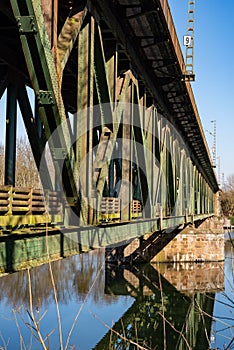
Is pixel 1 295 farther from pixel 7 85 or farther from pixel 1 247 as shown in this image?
pixel 1 247

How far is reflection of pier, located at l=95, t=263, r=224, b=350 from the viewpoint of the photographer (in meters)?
15.7

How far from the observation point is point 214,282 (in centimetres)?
2502

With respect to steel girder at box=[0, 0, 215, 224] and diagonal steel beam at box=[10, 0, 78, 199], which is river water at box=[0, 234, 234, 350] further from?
diagonal steel beam at box=[10, 0, 78, 199]

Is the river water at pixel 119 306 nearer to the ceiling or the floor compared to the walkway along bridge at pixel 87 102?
nearer to the floor

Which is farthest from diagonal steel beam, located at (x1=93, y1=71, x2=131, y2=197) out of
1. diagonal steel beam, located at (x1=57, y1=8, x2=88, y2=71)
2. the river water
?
the river water

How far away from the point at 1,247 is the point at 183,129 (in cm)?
1720

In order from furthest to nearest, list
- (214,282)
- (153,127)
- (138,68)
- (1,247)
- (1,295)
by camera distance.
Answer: (214,282), (1,295), (153,127), (138,68), (1,247)

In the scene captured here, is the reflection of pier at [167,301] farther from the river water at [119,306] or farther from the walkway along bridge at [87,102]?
the walkway along bridge at [87,102]

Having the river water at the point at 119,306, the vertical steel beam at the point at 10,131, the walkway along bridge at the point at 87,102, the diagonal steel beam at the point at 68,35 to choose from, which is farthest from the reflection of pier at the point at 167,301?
the diagonal steel beam at the point at 68,35

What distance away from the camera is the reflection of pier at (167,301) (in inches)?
617

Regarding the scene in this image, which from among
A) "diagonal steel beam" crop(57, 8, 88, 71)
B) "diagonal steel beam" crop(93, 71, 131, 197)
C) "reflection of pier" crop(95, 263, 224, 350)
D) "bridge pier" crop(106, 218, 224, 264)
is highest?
"diagonal steel beam" crop(57, 8, 88, 71)

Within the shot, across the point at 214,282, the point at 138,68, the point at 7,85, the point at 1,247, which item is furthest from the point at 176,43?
the point at 214,282

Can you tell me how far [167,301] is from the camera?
68.7ft

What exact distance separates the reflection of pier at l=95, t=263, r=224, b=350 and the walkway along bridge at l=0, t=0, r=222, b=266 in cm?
474
